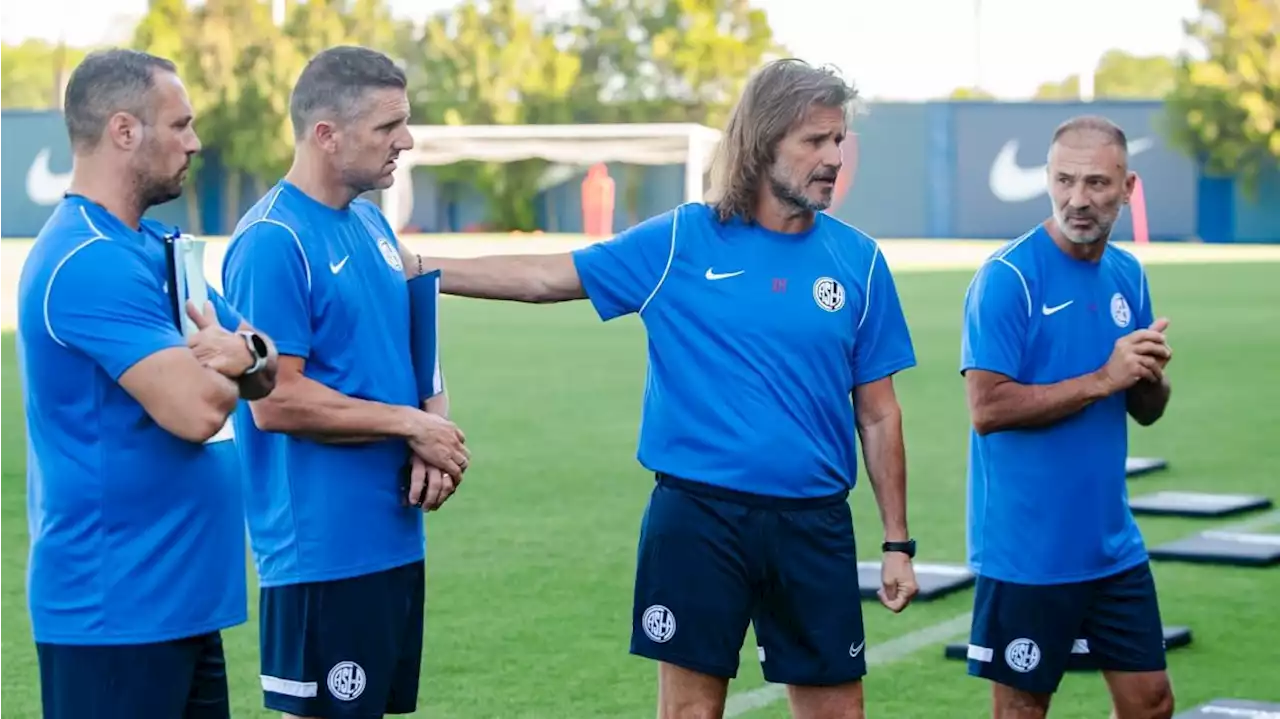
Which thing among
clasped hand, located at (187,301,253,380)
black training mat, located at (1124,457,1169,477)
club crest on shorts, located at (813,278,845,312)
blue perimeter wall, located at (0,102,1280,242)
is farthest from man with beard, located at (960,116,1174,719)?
blue perimeter wall, located at (0,102,1280,242)

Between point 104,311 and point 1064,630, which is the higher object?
point 104,311

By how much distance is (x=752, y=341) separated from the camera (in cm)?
490

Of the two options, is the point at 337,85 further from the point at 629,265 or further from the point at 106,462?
the point at 106,462

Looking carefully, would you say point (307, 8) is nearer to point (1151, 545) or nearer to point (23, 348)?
point (1151, 545)

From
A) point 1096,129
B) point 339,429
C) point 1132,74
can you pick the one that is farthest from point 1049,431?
point 1132,74

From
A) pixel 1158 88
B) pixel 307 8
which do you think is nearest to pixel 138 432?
pixel 307 8

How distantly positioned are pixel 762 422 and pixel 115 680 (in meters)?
1.61

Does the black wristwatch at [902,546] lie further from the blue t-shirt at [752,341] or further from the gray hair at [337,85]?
the gray hair at [337,85]

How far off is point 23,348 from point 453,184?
176ft

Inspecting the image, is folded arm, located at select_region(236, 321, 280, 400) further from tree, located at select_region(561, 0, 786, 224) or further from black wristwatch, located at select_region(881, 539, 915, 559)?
tree, located at select_region(561, 0, 786, 224)

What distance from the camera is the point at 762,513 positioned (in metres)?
4.88

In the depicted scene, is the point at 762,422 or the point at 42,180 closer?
the point at 762,422

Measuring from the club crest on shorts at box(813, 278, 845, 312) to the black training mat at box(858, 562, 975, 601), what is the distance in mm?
3779

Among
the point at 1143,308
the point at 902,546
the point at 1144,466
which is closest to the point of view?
the point at 902,546
